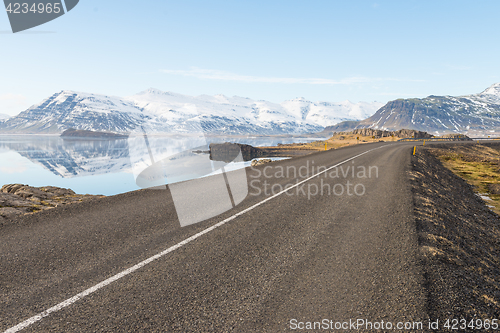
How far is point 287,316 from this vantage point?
341cm

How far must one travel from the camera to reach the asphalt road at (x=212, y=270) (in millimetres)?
3369

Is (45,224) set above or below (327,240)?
above

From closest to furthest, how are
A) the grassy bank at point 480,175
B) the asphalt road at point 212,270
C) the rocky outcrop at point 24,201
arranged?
the asphalt road at point 212,270, the rocky outcrop at point 24,201, the grassy bank at point 480,175

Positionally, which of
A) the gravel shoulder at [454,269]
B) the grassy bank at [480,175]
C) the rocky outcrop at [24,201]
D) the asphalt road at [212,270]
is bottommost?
the grassy bank at [480,175]

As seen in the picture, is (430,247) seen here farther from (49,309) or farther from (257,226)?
(49,309)

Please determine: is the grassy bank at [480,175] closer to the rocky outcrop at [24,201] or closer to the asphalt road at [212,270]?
the asphalt road at [212,270]

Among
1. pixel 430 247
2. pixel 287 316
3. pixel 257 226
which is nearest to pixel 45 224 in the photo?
pixel 257 226

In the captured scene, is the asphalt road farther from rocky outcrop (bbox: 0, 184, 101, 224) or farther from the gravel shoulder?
rocky outcrop (bbox: 0, 184, 101, 224)

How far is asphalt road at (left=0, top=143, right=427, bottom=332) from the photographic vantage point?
11.1ft

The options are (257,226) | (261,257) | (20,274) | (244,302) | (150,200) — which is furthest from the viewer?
(150,200)

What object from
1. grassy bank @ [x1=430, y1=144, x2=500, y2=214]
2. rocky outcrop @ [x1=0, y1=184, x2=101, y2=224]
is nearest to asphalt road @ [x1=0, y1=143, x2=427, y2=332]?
rocky outcrop @ [x1=0, y1=184, x2=101, y2=224]

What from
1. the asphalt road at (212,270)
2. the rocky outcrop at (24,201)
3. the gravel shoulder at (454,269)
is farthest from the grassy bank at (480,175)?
the rocky outcrop at (24,201)

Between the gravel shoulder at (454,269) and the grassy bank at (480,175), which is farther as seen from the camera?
the grassy bank at (480,175)

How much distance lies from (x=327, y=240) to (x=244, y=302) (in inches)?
114
